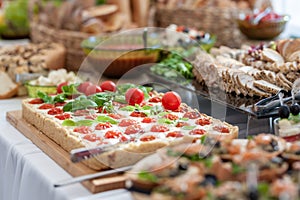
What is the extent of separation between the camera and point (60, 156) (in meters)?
1.77

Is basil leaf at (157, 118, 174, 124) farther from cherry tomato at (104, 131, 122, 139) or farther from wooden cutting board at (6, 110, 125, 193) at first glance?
wooden cutting board at (6, 110, 125, 193)

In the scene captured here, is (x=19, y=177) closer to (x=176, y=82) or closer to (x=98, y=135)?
(x=98, y=135)

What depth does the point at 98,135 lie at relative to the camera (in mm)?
1772

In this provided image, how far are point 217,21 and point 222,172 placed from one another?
7.74 ft

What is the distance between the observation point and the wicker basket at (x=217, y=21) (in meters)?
3.52

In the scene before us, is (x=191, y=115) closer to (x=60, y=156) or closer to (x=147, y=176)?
(x=60, y=156)

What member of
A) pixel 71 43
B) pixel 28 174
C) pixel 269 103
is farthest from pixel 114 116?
pixel 71 43

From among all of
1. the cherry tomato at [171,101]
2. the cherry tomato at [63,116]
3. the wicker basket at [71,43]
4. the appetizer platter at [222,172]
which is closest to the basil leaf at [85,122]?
the cherry tomato at [63,116]

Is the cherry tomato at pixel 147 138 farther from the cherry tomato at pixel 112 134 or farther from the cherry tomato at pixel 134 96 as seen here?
the cherry tomato at pixel 134 96

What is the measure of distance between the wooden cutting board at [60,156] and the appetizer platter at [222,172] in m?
0.14

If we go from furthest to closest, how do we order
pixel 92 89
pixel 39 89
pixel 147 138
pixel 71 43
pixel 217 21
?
pixel 217 21 → pixel 71 43 → pixel 39 89 → pixel 92 89 → pixel 147 138

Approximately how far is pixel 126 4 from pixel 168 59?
1.01m

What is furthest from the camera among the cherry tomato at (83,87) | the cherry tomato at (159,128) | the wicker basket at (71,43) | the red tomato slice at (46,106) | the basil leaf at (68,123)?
the wicker basket at (71,43)

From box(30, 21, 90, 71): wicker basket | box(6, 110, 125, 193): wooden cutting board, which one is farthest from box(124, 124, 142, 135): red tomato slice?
box(30, 21, 90, 71): wicker basket
